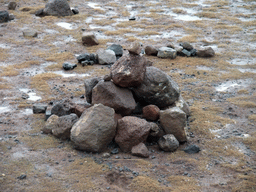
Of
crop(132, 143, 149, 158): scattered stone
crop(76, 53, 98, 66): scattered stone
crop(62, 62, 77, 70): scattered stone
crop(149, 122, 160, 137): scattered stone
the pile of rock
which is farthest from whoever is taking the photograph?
crop(76, 53, 98, 66): scattered stone

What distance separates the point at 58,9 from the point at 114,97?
10399 mm

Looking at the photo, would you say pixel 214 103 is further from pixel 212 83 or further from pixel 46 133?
pixel 46 133

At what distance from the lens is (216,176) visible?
532cm

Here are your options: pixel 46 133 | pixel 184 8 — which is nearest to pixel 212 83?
pixel 46 133

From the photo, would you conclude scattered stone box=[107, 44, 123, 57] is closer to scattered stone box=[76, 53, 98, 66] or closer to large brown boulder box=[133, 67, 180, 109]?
scattered stone box=[76, 53, 98, 66]

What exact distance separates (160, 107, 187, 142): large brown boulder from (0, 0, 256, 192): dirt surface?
23cm

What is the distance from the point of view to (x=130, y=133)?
5.85 meters

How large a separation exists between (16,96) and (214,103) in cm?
499

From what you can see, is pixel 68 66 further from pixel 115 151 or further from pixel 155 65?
pixel 115 151

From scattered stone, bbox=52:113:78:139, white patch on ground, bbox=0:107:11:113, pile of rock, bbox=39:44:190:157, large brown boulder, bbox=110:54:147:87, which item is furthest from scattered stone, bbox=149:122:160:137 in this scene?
white patch on ground, bbox=0:107:11:113

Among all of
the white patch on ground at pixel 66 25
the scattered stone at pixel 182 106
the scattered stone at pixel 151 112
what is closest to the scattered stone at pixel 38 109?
the scattered stone at pixel 151 112

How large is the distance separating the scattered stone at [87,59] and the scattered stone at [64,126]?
4.12 meters

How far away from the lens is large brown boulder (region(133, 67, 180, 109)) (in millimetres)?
6711

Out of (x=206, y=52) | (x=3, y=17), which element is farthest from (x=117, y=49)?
(x=3, y=17)
